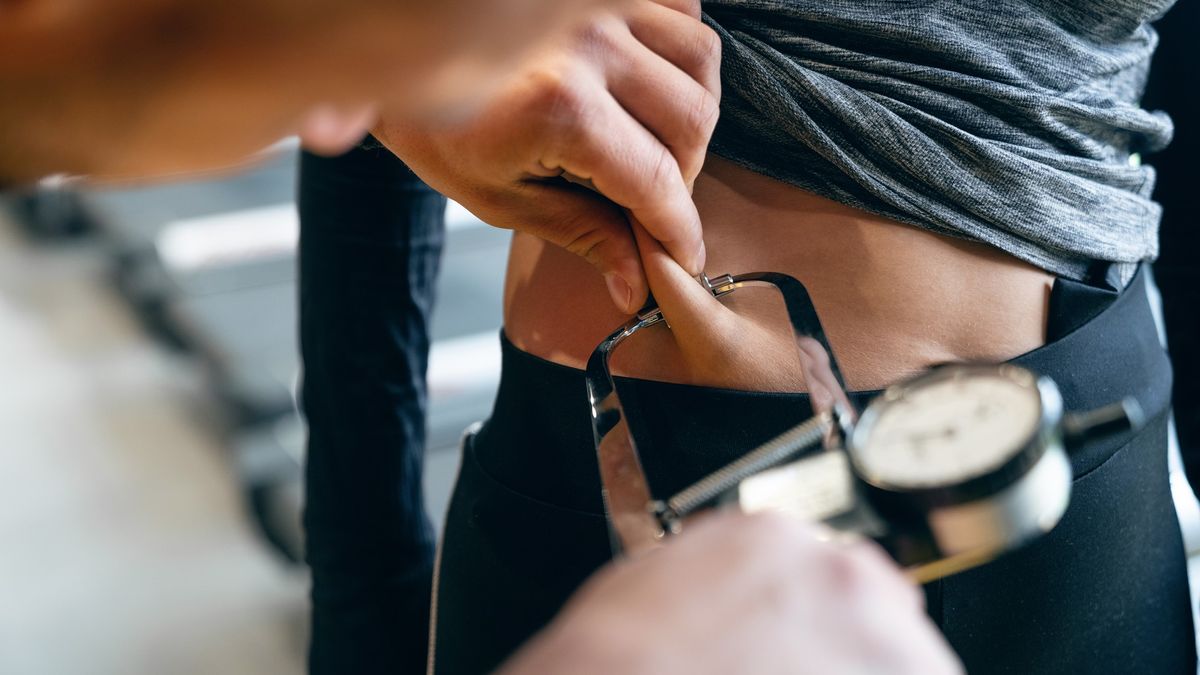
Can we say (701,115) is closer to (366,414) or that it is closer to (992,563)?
(992,563)

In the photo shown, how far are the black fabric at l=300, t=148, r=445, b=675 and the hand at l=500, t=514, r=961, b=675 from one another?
2.26 feet

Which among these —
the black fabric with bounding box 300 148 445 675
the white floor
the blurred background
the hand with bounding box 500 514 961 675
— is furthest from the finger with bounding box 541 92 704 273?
the white floor

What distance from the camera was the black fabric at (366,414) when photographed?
104 cm

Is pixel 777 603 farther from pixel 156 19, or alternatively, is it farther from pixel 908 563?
pixel 156 19

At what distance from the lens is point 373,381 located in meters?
1.09

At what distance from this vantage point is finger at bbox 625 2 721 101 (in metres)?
0.65

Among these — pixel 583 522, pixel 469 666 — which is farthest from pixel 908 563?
pixel 469 666

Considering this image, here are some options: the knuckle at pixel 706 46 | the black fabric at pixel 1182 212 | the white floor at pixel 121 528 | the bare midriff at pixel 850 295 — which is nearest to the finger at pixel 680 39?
the knuckle at pixel 706 46

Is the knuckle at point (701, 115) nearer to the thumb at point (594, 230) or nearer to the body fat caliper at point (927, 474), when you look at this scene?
the thumb at point (594, 230)

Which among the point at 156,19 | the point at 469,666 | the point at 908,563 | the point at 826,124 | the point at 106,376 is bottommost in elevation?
the point at 106,376

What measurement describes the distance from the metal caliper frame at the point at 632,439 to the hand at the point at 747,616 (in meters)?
0.11

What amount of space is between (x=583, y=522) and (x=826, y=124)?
30 centimetres

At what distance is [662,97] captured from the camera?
64 centimetres

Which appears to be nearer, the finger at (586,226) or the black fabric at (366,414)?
the finger at (586,226)
